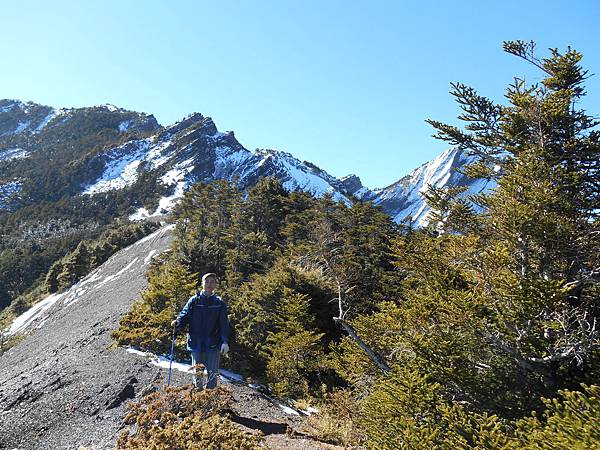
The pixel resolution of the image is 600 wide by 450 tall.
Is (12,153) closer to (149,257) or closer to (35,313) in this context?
(35,313)

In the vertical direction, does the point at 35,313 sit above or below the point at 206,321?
below

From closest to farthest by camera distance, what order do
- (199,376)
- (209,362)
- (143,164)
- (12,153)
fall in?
(199,376) < (209,362) < (143,164) < (12,153)

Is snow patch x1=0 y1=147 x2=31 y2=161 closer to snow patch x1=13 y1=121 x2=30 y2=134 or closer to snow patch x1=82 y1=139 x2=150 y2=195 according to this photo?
snow patch x1=13 y1=121 x2=30 y2=134

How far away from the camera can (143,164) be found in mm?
119750

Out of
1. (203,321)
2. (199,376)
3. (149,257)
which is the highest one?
(203,321)

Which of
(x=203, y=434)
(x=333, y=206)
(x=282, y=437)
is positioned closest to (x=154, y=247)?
(x=333, y=206)

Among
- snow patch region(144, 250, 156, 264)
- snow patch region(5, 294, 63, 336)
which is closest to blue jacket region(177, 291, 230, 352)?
snow patch region(144, 250, 156, 264)

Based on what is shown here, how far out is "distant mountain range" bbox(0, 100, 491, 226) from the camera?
105 metres

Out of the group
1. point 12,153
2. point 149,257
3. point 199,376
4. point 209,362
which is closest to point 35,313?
point 149,257

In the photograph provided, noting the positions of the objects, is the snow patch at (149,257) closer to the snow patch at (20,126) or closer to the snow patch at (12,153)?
the snow patch at (12,153)

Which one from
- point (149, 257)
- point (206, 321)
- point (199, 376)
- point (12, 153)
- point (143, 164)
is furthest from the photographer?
point (12, 153)

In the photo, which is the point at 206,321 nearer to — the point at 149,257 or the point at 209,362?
the point at 209,362

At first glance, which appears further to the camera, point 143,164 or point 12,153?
point 12,153

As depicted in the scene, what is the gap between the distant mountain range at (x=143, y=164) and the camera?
10488 centimetres
